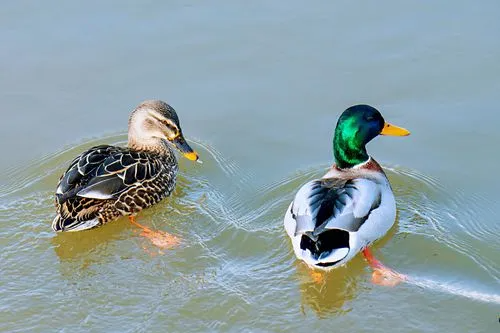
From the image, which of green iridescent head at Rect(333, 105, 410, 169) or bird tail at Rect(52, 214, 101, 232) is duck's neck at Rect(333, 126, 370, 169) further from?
bird tail at Rect(52, 214, 101, 232)

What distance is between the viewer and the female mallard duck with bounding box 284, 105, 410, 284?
6605 millimetres

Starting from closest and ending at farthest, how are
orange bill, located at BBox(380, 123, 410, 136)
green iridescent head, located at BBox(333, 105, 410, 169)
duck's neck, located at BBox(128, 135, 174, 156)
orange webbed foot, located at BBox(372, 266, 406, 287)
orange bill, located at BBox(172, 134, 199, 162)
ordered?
orange webbed foot, located at BBox(372, 266, 406, 287) < green iridescent head, located at BBox(333, 105, 410, 169) < orange bill, located at BBox(380, 123, 410, 136) < orange bill, located at BBox(172, 134, 199, 162) < duck's neck, located at BBox(128, 135, 174, 156)

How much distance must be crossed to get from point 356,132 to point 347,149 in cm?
17

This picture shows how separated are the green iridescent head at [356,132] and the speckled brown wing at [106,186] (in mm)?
1593

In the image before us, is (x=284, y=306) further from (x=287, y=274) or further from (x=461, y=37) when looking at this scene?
(x=461, y=37)

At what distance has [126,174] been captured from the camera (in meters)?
7.75

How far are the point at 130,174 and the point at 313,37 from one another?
2.97m

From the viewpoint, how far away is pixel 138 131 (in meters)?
8.34

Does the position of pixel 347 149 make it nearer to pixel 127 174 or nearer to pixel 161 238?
pixel 161 238

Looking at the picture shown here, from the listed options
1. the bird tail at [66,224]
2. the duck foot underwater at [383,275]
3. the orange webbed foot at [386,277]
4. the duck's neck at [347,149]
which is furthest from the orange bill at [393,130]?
the bird tail at [66,224]

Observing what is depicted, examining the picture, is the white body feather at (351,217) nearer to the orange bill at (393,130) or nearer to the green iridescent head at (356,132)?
the green iridescent head at (356,132)

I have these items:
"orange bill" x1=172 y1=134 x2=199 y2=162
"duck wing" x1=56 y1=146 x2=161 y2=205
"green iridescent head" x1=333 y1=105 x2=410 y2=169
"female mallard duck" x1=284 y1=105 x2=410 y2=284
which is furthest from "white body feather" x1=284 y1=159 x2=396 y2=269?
"duck wing" x1=56 y1=146 x2=161 y2=205

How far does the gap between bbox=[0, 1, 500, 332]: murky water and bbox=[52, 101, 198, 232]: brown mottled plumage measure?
16 cm

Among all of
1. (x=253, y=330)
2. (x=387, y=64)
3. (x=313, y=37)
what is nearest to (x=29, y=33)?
(x=313, y=37)
